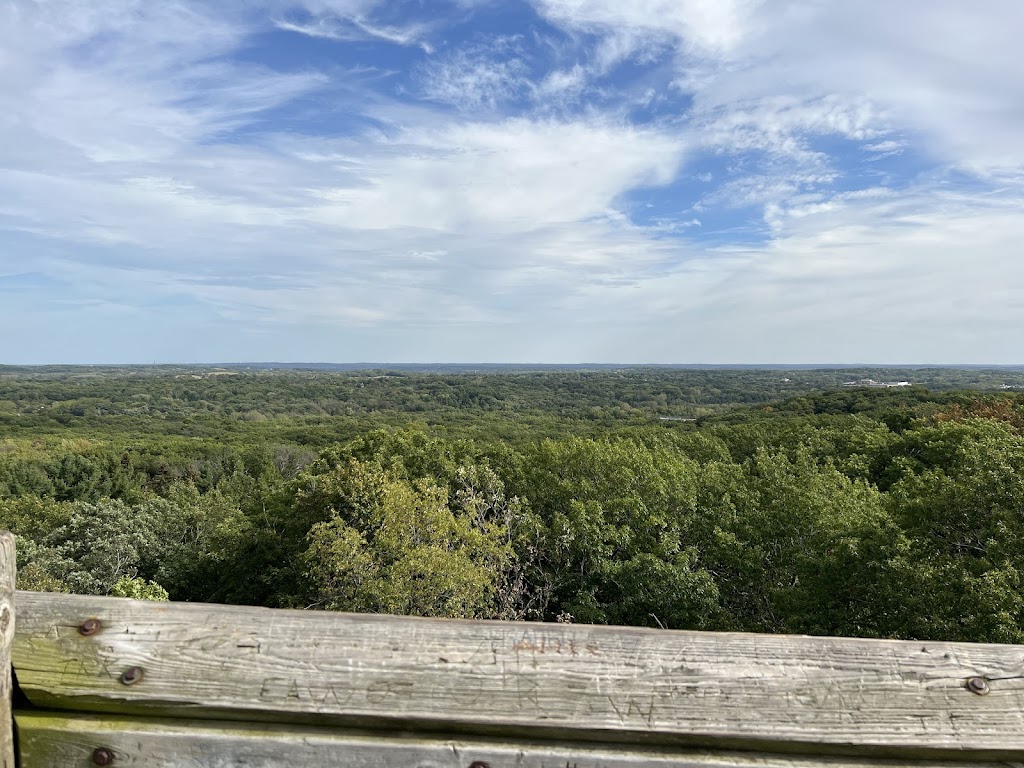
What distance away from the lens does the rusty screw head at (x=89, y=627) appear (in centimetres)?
162

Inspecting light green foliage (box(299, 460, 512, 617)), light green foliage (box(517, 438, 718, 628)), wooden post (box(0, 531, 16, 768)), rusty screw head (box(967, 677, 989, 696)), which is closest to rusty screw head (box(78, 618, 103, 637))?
wooden post (box(0, 531, 16, 768))

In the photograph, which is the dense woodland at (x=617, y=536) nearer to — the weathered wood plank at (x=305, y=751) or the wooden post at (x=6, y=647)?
the weathered wood plank at (x=305, y=751)

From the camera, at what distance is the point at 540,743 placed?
1489 millimetres

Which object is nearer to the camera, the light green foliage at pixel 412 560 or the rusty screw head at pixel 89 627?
the rusty screw head at pixel 89 627

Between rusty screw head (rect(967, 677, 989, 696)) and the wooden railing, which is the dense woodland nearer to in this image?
rusty screw head (rect(967, 677, 989, 696))

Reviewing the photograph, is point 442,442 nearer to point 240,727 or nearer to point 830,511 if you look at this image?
point 830,511

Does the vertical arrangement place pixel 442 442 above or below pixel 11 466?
above

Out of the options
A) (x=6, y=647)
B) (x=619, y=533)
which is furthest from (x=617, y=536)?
(x=6, y=647)

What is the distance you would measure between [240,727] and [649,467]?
21882mm

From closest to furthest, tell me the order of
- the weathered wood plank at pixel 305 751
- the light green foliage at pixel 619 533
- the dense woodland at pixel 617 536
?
the weathered wood plank at pixel 305 751, the dense woodland at pixel 617 536, the light green foliage at pixel 619 533

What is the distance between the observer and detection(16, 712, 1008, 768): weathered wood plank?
147 cm

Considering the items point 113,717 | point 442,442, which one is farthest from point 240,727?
point 442,442

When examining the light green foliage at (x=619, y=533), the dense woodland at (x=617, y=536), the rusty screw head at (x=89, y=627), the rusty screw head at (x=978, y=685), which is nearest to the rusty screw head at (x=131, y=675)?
the rusty screw head at (x=89, y=627)

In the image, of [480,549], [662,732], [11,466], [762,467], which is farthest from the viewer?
[11,466]
